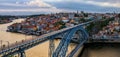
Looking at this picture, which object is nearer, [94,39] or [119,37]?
[94,39]

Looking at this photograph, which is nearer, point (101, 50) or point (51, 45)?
point (51, 45)

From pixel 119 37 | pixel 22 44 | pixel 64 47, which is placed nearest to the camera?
pixel 22 44

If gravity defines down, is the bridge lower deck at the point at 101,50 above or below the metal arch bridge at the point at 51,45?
below

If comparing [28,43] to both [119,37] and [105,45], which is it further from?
[119,37]

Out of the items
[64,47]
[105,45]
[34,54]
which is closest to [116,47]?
A: [105,45]

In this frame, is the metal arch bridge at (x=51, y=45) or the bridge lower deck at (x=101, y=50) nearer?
the metal arch bridge at (x=51, y=45)

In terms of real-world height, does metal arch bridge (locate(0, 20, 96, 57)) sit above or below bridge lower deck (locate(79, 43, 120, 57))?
above

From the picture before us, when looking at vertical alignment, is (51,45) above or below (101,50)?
above

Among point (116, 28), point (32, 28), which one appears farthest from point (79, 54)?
point (32, 28)

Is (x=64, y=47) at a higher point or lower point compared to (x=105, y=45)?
higher

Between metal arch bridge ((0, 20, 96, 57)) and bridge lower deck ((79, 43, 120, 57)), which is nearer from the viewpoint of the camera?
metal arch bridge ((0, 20, 96, 57))

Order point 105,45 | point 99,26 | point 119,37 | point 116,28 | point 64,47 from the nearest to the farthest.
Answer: point 64,47, point 105,45, point 119,37, point 116,28, point 99,26
